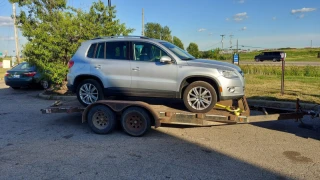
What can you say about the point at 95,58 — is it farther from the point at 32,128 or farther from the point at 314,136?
the point at 314,136

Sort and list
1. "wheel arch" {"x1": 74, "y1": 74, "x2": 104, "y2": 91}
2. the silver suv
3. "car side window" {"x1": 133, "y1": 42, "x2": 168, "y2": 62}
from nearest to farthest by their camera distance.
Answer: the silver suv → "car side window" {"x1": 133, "y1": 42, "x2": 168, "y2": 62} → "wheel arch" {"x1": 74, "y1": 74, "x2": 104, "y2": 91}

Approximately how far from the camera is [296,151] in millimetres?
5070

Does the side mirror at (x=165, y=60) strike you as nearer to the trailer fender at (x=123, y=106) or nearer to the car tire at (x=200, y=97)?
the car tire at (x=200, y=97)

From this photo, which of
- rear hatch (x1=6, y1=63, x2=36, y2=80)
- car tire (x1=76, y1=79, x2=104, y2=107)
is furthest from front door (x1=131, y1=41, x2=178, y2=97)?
rear hatch (x1=6, y1=63, x2=36, y2=80)

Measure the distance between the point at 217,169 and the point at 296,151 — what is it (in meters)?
1.81

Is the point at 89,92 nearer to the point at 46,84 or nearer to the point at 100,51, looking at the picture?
the point at 100,51

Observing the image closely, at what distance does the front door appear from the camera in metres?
6.02

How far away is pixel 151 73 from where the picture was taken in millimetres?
6094

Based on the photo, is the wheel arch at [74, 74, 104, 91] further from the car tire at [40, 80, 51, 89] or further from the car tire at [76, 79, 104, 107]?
the car tire at [40, 80, 51, 89]

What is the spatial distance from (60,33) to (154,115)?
7.61 m

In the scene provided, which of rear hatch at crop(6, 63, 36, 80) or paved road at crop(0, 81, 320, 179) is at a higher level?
rear hatch at crop(6, 63, 36, 80)

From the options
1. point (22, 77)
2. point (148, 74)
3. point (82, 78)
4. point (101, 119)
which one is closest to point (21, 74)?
point (22, 77)

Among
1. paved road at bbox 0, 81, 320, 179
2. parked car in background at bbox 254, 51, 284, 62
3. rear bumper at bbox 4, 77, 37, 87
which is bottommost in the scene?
paved road at bbox 0, 81, 320, 179

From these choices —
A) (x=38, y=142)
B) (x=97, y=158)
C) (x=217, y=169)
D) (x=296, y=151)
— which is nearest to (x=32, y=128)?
(x=38, y=142)
